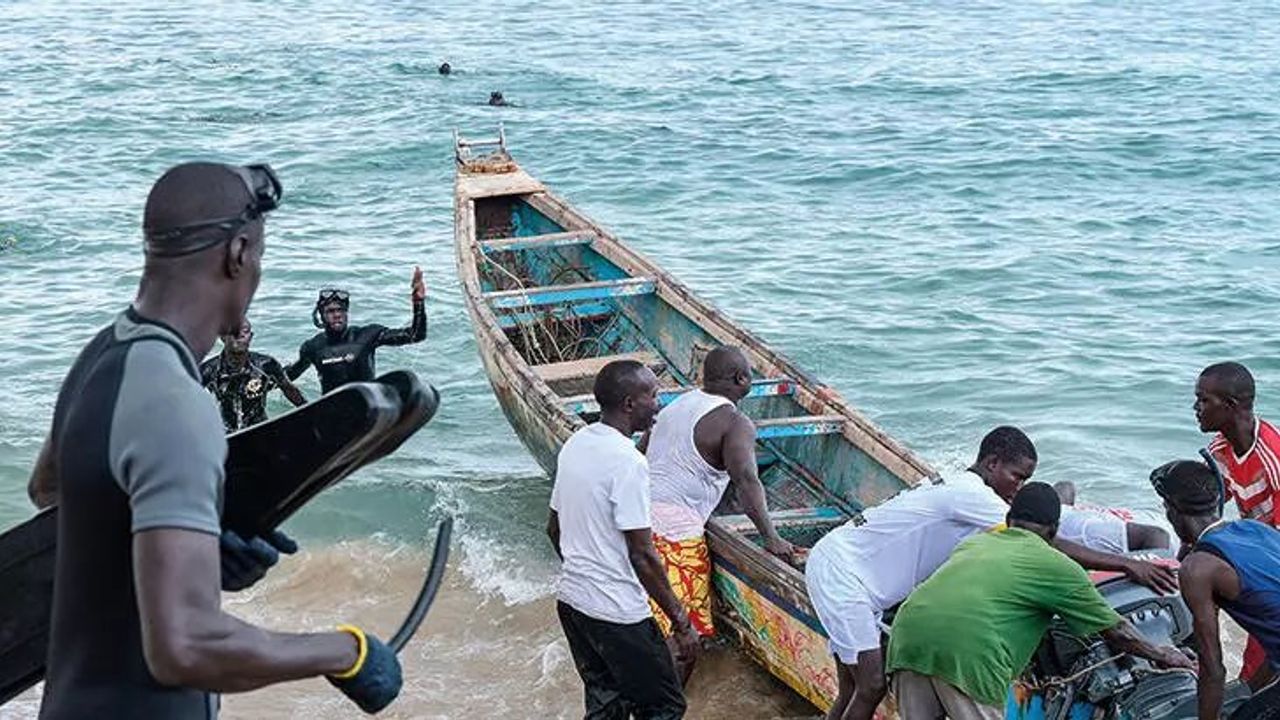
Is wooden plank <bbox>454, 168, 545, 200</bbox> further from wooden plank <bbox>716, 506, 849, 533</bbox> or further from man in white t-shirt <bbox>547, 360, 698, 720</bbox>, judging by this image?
man in white t-shirt <bbox>547, 360, 698, 720</bbox>

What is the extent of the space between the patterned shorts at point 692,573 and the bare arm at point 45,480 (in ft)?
15.8

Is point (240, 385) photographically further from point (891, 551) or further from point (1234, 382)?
point (1234, 382)

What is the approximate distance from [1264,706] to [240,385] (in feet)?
18.9

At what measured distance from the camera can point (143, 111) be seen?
26.3 metres

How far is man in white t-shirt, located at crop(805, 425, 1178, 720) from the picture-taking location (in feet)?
20.3

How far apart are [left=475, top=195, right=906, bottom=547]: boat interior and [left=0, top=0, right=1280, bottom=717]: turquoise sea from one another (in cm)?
110

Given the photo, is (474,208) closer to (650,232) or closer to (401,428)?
(650,232)

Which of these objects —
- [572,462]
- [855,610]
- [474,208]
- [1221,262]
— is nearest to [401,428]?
[572,462]

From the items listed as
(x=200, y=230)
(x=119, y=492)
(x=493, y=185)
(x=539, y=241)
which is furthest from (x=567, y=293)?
(x=119, y=492)

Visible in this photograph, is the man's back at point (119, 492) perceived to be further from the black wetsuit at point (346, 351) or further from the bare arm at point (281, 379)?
the black wetsuit at point (346, 351)

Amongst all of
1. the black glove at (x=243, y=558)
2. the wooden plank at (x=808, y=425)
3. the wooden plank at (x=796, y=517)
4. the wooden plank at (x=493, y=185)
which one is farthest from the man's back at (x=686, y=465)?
the wooden plank at (x=493, y=185)

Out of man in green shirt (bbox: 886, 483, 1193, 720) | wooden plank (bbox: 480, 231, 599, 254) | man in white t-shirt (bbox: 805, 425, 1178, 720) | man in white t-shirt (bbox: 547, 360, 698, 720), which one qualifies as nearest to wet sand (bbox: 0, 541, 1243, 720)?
man in white t-shirt (bbox: 805, 425, 1178, 720)

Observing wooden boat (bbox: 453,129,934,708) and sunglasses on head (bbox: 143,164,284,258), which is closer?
sunglasses on head (bbox: 143,164,284,258)

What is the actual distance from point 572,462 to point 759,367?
Answer: 4.09 metres
